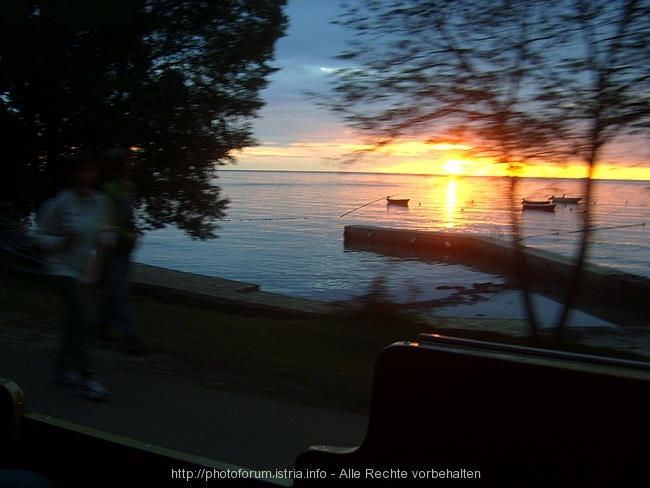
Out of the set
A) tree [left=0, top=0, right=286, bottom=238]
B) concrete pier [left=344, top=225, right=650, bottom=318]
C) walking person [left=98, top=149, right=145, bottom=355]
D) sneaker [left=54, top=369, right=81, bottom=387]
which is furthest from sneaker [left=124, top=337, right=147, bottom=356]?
tree [left=0, top=0, right=286, bottom=238]

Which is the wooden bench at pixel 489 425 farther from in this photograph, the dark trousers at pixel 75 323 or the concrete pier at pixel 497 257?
the concrete pier at pixel 497 257

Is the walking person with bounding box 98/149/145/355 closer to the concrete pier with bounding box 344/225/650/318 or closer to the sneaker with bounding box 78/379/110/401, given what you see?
the sneaker with bounding box 78/379/110/401

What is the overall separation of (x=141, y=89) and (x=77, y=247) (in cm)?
888

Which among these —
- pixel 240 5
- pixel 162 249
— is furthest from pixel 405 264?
pixel 240 5

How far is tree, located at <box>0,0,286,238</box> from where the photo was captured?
39.7 ft

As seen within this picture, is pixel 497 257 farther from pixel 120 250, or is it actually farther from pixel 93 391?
pixel 93 391

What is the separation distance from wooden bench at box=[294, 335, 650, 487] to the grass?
296 cm

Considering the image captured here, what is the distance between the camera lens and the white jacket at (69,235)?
4.70 meters

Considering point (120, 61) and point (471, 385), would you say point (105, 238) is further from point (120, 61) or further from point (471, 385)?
point (120, 61)

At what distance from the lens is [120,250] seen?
20.8ft

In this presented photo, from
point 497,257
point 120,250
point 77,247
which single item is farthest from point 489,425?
point 497,257

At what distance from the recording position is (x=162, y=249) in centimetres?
3519

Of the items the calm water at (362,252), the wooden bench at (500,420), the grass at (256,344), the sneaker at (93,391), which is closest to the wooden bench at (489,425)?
the wooden bench at (500,420)

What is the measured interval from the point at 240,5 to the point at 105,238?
995 centimetres
